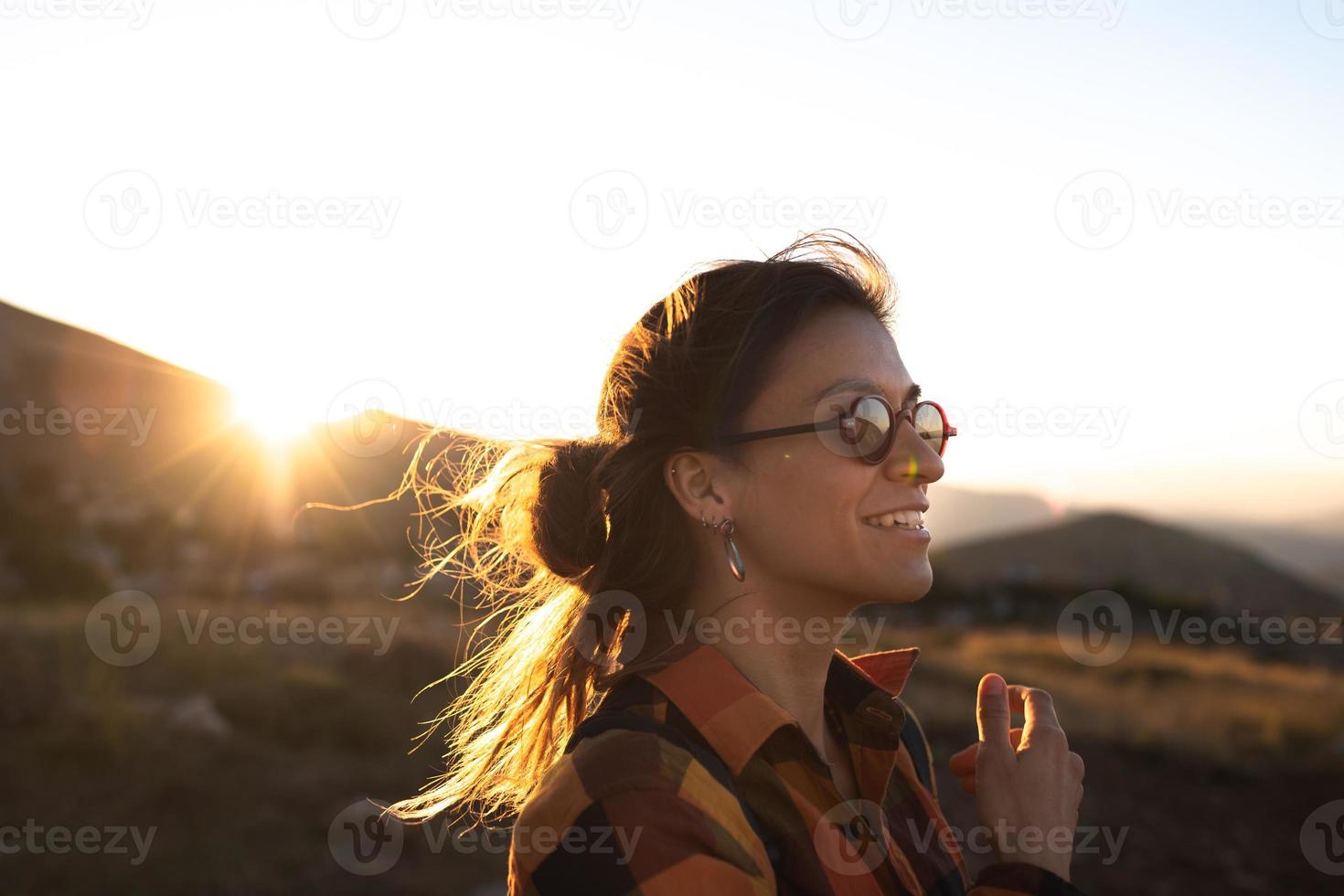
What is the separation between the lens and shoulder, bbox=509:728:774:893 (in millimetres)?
1608

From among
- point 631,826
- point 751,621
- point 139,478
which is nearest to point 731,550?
point 751,621

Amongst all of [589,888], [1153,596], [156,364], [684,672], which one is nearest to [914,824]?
[684,672]

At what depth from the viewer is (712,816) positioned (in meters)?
1.71

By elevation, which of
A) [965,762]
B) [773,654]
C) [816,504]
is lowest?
[965,762]

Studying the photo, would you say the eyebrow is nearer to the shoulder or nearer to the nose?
the nose

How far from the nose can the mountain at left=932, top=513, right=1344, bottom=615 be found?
3641 centimetres

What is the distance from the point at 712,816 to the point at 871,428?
999 millimetres

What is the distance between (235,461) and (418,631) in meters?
25.3

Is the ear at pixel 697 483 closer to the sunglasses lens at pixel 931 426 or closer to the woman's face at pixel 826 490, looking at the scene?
the woman's face at pixel 826 490

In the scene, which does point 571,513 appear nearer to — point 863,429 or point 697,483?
point 697,483

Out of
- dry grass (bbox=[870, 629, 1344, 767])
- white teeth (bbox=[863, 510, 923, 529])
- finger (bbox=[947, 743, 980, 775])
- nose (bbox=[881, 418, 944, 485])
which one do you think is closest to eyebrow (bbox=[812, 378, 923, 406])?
nose (bbox=[881, 418, 944, 485])

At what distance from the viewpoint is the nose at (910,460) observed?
7.58 feet

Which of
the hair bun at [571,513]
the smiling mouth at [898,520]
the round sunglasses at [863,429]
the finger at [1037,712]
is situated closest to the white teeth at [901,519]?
the smiling mouth at [898,520]

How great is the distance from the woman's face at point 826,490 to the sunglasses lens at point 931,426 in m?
0.06
